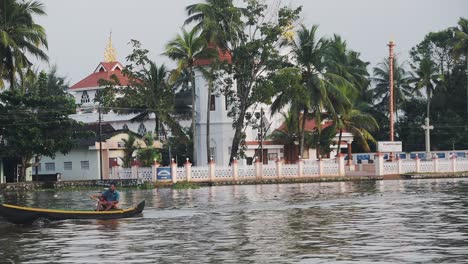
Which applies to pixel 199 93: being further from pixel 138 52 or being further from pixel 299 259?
pixel 299 259

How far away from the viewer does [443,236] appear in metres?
23.9

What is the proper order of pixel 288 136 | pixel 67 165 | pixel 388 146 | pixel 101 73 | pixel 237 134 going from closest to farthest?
pixel 237 134 < pixel 388 146 < pixel 67 165 < pixel 288 136 < pixel 101 73

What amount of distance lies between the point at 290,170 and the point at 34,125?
18.4m

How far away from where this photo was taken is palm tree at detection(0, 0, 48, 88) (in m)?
55.8

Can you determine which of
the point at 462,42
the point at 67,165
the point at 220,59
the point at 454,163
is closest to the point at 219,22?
the point at 220,59

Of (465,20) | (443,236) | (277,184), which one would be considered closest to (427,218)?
(443,236)

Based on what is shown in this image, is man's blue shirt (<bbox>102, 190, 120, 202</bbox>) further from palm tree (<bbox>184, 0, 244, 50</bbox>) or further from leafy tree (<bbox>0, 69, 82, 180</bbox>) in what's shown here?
palm tree (<bbox>184, 0, 244, 50</bbox>)

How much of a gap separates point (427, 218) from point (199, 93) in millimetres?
45148

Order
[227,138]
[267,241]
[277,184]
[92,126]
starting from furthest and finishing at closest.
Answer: [92,126]
[227,138]
[277,184]
[267,241]

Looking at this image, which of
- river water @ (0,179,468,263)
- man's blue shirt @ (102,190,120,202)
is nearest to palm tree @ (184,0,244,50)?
river water @ (0,179,468,263)

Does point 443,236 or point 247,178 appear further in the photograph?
point 247,178

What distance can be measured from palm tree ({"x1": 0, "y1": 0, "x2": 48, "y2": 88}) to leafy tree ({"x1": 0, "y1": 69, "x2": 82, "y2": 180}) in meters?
2.06

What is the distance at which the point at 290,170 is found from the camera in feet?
206

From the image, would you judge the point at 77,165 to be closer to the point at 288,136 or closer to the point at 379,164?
the point at 288,136
